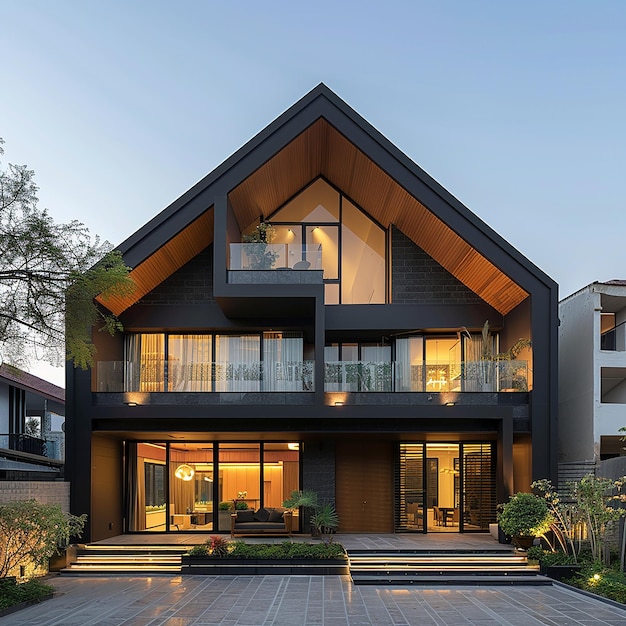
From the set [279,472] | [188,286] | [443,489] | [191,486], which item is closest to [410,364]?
[443,489]

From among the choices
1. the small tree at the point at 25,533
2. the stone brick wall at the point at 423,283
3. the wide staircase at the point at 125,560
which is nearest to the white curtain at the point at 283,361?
the stone brick wall at the point at 423,283

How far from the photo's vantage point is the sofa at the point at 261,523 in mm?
18844

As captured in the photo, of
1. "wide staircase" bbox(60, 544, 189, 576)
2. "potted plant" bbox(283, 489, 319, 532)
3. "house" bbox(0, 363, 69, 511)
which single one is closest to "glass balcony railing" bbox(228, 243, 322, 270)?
"potted plant" bbox(283, 489, 319, 532)

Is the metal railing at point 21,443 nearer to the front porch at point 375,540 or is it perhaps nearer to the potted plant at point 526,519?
the front porch at point 375,540

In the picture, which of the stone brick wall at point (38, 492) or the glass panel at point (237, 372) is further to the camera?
the glass panel at point (237, 372)

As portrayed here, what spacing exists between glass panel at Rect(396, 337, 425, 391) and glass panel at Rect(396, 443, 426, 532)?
2420 mm

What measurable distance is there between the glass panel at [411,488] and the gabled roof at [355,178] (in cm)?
469

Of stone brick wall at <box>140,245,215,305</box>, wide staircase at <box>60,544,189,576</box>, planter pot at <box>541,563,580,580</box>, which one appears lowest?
wide staircase at <box>60,544,189,576</box>

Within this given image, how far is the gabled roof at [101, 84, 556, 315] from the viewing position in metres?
18.7

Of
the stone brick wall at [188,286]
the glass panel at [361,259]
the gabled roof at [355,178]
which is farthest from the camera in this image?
the glass panel at [361,259]

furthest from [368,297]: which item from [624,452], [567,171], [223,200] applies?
[567,171]

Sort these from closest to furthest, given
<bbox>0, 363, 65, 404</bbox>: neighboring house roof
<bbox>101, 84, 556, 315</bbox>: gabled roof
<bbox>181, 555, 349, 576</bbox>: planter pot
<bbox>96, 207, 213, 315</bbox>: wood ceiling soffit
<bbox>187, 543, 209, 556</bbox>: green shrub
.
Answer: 1. <bbox>181, 555, 349, 576</bbox>: planter pot
2. <bbox>187, 543, 209, 556</bbox>: green shrub
3. <bbox>101, 84, 556, 315</bbox>: gabled roof
4. <bbox>96, 207, 213, 315</bbox>: wood ceiling soffit
5. <bbox>0, 363, 65, 404</bbox>: neighboring house roof

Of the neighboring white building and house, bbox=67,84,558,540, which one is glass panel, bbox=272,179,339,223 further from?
the neighboring white building

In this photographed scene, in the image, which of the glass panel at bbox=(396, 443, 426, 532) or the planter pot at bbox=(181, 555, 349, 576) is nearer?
the planter pot at bbox=(181, 555, 349, 576)
